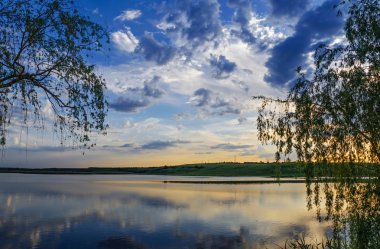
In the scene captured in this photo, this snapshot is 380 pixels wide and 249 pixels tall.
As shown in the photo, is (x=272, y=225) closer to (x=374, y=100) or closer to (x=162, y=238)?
(x=162, y=238)

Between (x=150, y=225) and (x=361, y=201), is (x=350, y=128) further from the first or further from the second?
(x=150, y=225)

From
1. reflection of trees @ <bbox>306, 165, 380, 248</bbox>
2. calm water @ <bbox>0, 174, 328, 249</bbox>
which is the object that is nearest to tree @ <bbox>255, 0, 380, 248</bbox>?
reflection of trees @ <bbox>306, 165, 380, 248</bbox>

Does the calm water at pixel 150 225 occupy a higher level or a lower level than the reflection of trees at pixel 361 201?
lower

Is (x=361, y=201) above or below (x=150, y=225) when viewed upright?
above

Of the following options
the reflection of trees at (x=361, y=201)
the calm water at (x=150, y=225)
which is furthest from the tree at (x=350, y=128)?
the calm water at (x=150, y=225)

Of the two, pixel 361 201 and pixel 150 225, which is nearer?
pixel 361 201

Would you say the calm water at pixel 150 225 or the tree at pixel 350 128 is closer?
the tree at pixel 350 128

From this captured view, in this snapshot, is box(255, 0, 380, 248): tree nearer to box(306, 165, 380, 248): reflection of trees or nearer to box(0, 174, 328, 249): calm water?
box(306, 165, 380, 248): reflection of trees

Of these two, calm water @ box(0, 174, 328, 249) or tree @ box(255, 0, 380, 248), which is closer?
tree @ box(255, 0, 380, 248)

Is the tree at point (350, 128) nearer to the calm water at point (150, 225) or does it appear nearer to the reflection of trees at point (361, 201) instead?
the reflection of trees at point (361, 201)

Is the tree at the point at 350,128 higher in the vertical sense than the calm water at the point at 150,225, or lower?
higher

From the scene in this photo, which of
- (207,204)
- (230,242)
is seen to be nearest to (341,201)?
(230,242)

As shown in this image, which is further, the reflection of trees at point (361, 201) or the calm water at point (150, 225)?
the calm water at point (150, 225)

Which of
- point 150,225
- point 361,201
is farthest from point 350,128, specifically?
point 150,225
